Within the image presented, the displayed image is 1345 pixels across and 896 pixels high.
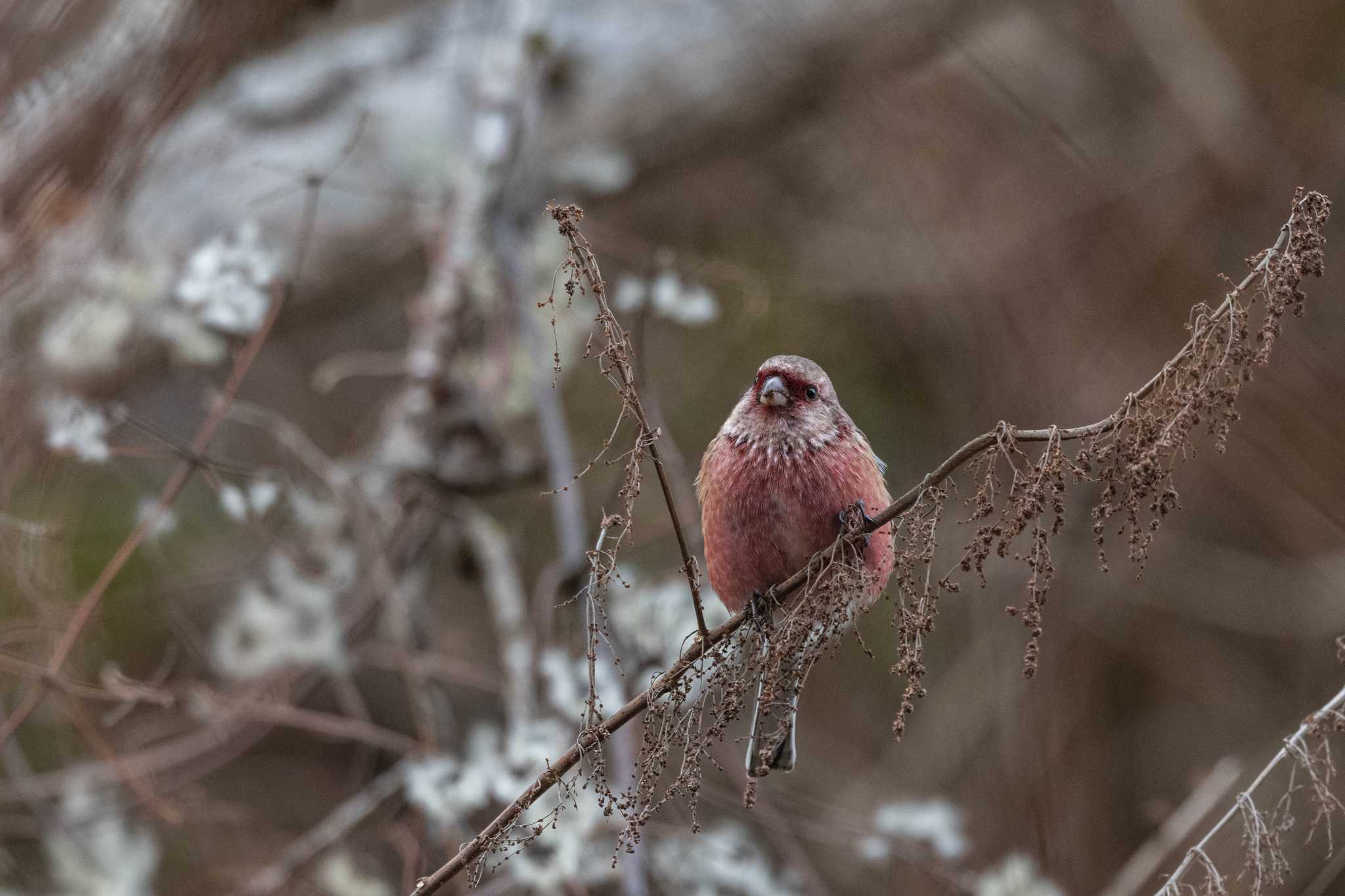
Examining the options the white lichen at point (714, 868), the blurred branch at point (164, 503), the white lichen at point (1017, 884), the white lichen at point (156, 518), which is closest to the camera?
the blurred branch at point (164, 503)

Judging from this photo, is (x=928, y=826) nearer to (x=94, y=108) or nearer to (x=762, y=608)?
(x=762, y=608)

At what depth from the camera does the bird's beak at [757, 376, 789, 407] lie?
2.64 m

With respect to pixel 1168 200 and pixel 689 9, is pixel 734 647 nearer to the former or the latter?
pixel 689 9

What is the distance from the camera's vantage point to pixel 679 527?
1.69m

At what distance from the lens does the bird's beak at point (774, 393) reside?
8.65 ft

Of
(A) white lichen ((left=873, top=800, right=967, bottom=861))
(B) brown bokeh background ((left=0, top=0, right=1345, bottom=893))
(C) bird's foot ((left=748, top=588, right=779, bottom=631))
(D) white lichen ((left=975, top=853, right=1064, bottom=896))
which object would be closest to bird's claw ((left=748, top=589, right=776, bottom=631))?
(C) bird's foot ((left=748, top=588, right=779, bottom=631))

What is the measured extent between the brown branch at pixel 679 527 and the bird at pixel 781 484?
1.51ft

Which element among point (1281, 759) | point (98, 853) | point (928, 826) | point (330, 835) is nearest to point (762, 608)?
point (1281, 759)

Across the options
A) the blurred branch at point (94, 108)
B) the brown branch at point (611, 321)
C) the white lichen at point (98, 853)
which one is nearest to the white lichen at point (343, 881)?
the white lichen at point (98, 853)

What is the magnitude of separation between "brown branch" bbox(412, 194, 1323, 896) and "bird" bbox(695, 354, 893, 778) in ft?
1.51

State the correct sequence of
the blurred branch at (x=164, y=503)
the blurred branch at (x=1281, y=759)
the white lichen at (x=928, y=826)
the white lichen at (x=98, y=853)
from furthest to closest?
the white lichen at (x=98, y=853) → the white lichen at (x=928, y=826) → the blurred branch at (x=164, y=503) → the blurred branch at (x=1281, y=759)

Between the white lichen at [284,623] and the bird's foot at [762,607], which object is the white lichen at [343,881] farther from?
the bird's foot at [762,607]

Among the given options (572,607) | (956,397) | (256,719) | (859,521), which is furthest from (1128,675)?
(859,521)

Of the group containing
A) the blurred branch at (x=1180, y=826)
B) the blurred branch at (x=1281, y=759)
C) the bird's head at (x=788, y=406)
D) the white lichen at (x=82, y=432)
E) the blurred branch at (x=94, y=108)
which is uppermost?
the blurred branch at (x=94, y=108)
